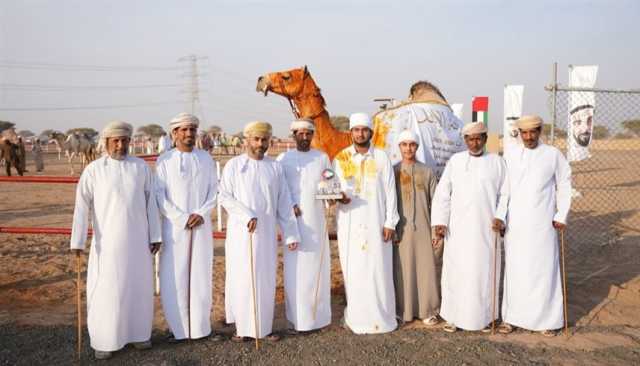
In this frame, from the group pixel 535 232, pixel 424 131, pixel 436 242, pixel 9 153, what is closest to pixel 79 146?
pixel 9 153

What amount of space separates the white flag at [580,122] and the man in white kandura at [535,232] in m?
3.62

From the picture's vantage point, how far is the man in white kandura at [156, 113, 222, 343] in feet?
13.8

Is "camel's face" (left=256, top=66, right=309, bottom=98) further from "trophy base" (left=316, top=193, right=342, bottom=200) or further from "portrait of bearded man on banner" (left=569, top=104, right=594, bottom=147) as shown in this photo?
"portrait of bearded man on banner" (left=569, top=104, right=594, bottom=147)

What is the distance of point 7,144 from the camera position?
55.7 feet

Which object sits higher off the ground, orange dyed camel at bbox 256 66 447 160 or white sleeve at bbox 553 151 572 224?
orange dyed camel at bbox 256 66 447 160

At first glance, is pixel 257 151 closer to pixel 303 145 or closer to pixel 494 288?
pixel 303 145

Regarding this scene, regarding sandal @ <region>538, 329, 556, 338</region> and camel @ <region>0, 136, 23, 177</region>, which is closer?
sandal @ <region>538, 329, 556, 338</region>

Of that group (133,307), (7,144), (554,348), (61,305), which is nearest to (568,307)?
(554,348)

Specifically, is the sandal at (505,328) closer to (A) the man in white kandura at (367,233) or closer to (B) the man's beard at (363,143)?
(A) the man in white kandura at (367,233)

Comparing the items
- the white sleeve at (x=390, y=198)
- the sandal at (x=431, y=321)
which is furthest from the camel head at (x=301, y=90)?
the sandal at (x=431, y=321)

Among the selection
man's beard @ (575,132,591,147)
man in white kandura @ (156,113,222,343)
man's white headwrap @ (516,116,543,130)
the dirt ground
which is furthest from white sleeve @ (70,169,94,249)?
man's beard @ (575,132,591,147)

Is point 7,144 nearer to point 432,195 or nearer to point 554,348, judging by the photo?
point 432,195

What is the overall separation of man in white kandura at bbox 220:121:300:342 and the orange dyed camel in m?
1.92

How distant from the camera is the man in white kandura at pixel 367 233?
4.60m
